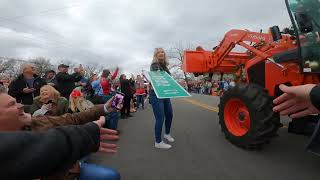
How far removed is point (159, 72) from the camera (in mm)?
6355

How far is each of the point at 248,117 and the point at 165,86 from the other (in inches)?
63.8

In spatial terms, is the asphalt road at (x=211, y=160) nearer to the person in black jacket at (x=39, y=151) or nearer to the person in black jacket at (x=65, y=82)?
the person in black jacket at (x=65, y=82)

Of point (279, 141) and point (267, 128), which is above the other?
point (267, 128)

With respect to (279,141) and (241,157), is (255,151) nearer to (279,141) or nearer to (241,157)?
(241,157)

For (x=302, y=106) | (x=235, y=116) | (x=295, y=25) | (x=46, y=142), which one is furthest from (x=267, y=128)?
(x=46, y=142)

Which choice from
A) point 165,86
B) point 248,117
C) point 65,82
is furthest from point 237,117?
point 65,82

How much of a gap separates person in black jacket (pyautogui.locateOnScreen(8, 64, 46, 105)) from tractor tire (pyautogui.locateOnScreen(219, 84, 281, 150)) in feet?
14.2

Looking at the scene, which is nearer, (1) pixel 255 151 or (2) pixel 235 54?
(1) pixel 255 151

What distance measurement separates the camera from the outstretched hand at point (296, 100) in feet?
7.44

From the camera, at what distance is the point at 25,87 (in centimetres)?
779

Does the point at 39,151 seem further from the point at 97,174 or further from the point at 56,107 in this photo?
the point at 56,107

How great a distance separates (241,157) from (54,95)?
10.4ft

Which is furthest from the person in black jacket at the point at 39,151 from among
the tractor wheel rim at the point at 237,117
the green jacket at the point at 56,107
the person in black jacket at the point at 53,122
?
the tractor wheel rim at the point at 237,117

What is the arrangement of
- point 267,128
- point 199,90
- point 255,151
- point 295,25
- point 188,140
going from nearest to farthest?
point 295,25 → point 267,128 → point 255,151 → point 188,140 → point 199,90
